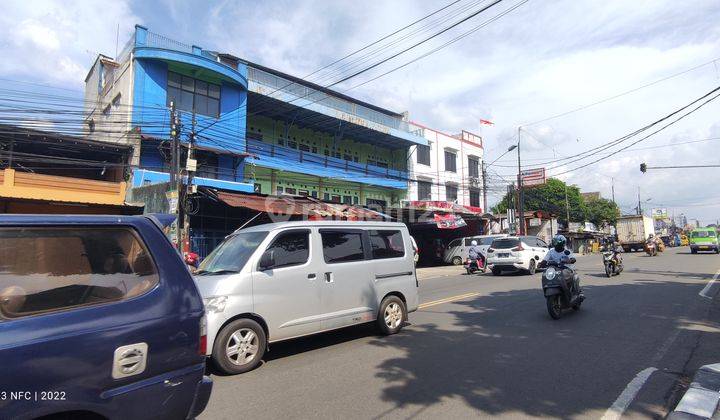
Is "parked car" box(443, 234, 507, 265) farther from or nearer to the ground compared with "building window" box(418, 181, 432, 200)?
nearer to the ground

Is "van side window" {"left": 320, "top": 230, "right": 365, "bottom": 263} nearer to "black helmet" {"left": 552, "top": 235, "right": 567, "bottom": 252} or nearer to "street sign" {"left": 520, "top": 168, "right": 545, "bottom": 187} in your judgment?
"black helmet" {"left": 552, "top": 235, "right": 567, "bottom": 252}

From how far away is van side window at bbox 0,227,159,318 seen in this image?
2.46m

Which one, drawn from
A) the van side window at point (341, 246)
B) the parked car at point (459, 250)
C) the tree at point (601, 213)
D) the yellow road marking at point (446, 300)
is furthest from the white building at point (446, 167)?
the tree at point (601, 213)

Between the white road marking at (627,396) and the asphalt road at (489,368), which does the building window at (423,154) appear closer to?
the asphalt road at (489,368)

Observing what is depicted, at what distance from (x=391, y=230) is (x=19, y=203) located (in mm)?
15627

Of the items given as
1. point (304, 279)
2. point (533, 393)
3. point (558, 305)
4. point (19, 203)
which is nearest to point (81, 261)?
point (304, 279)

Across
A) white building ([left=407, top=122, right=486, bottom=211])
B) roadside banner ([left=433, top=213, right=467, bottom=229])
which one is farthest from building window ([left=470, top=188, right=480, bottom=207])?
roadside banner ([left=433, top=213, right=467, bottom=229])

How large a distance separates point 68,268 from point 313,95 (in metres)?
24.2

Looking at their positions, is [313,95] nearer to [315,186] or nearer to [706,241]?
[315,186]

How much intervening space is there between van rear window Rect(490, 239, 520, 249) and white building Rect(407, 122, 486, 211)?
1333cm

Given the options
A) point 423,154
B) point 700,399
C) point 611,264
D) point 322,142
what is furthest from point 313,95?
point 700,399

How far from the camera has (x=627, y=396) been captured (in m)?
4.33

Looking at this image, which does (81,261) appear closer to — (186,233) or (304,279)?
(304,279)

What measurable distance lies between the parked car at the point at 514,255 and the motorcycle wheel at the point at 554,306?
9879 millimetres
